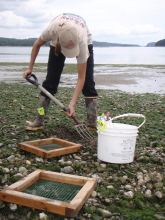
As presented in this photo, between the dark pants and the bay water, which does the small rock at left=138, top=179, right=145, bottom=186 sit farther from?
the bay water

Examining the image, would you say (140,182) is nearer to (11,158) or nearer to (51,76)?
(11,158)

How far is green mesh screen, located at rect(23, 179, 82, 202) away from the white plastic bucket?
0.72 meters

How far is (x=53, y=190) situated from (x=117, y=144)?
1011mm

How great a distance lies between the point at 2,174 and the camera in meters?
2.73

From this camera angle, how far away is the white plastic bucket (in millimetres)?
2946

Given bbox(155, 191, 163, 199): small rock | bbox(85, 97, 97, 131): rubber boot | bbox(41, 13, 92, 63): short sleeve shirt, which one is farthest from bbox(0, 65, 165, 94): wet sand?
bbox(155, 191, 163, 199): small rock

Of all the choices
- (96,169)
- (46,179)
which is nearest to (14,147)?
(46,179)

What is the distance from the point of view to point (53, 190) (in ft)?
7.98

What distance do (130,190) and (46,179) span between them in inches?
37.4

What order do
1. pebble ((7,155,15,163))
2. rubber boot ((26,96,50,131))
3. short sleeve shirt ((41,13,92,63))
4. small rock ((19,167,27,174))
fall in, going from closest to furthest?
small rock ((19,167,27,174))
pebble ((7,155,15,163))
short sleeve shirt ((41,13,92,63))
rubber boot ((26,96,50,131))

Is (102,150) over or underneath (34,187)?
over

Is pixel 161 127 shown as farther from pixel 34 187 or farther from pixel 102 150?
pixel 34 187

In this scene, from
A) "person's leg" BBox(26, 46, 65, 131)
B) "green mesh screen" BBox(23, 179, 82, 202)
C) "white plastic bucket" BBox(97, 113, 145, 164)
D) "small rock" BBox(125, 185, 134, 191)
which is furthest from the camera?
"person's leg" BBox(26, 46, 65, 131)

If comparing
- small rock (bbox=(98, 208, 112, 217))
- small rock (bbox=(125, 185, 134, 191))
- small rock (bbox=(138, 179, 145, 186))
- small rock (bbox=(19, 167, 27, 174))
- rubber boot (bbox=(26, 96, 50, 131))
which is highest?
rubber boot (bbox=(26, 96, 50, 131))
